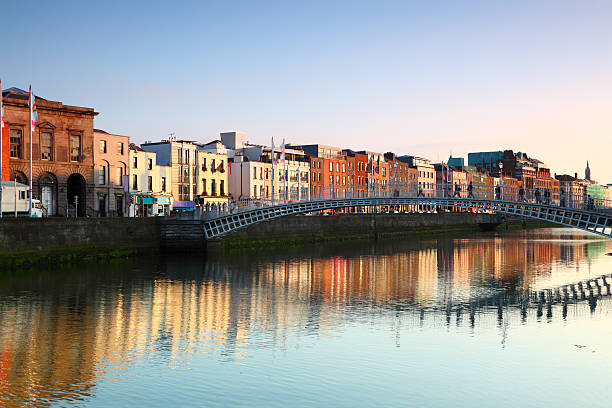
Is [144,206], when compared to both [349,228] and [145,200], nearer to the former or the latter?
[145,200]

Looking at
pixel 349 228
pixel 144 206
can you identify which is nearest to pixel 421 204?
pixel 349 228

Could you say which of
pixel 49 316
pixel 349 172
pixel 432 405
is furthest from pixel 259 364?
pixel 349 172

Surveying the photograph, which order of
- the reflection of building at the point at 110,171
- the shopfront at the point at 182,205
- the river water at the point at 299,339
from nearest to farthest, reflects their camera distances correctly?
the river water at the point at 299,339 < the reflection of building at the point at 110,171 < the shopfront at the point at 182,205

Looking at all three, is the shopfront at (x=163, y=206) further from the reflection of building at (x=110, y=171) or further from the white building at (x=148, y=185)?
the reflection of building at (x=110, y=171)

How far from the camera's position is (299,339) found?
22.3m

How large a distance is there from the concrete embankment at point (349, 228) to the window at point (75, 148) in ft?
40.2

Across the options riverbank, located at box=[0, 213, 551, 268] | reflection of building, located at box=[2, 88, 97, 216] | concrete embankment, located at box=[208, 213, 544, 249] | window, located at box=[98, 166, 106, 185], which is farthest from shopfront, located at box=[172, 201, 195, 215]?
reflection of building, located at box=[2, 88, 97, 216]

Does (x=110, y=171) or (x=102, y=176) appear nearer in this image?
(x=102, y=176)

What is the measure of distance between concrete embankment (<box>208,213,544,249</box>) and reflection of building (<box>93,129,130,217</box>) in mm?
10957

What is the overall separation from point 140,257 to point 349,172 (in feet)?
218

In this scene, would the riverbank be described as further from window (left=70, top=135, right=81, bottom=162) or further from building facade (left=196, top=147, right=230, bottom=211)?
building facade (left=196, top=147, right=230, bottom=211)

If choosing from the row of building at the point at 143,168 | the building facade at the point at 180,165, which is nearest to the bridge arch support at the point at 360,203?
the row of building at the point at 143,168

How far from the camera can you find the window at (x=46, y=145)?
52.9 meters

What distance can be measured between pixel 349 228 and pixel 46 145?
115 feet
